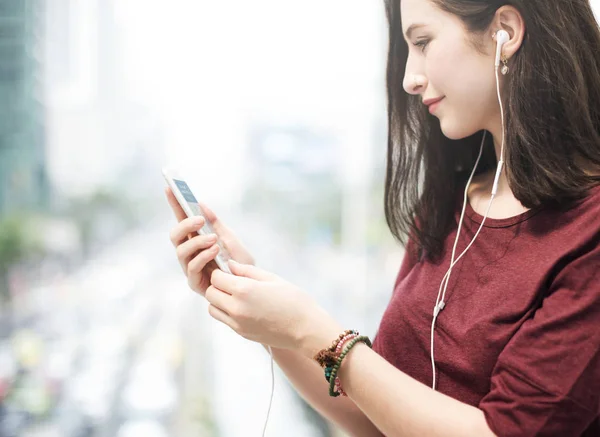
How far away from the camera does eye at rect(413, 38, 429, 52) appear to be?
2.89 feet

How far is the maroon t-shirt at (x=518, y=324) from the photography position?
689mm

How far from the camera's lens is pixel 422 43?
887 millimetres

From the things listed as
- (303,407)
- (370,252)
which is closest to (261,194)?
(370,252)

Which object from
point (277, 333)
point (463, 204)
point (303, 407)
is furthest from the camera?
→ point (303, 407)

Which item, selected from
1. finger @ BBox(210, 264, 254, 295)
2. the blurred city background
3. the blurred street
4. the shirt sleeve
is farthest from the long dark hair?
the blurred street

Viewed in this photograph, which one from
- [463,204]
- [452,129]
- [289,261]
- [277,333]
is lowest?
[289,261]

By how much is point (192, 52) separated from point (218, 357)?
31.3 inches

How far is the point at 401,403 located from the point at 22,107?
1.29 meters

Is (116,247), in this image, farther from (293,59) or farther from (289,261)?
(293,59)

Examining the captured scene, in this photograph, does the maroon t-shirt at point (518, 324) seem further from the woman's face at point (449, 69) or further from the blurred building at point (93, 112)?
the blurred building at point (93, 112)

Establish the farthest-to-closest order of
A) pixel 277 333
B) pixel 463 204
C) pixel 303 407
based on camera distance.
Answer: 1. pixel 303 407
2. pixel 463 204
3. pixel 277 333

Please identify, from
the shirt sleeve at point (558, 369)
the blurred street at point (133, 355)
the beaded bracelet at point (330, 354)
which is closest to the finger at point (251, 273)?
the beaded bracelet at point (330, 354)

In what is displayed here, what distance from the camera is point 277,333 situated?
2.72 feet

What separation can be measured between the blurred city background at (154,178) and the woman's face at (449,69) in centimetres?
63
